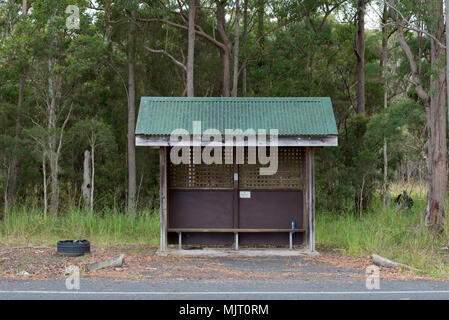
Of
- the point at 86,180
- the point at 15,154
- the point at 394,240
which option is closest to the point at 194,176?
the point at 394,240

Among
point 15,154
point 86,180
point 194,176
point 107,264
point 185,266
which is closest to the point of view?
point 107,264

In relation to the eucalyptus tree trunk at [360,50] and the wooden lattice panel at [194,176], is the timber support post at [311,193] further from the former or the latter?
the eucalyptus tree trunk at [360,50]

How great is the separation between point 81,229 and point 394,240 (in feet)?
26.4

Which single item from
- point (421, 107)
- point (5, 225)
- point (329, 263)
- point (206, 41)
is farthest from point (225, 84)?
point (329, 263)

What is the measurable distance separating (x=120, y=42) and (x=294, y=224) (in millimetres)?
14744

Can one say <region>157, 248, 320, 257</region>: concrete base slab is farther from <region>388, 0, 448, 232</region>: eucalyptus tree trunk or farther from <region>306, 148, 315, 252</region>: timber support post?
<region>388, 0, 448, 232</region>: eucalyptus tree trunk

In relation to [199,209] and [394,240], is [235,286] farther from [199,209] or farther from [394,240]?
[394,240]

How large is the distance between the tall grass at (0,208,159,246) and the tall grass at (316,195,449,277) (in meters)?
4.67

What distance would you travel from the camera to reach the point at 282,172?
44.4 feet

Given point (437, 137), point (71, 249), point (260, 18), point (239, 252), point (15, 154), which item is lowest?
point (239, 252)

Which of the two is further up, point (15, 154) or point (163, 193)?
point (15, 154)

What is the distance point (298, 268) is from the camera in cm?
1082

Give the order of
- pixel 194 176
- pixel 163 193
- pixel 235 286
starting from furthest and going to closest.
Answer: pixel 194 176 → pixel 163 193 → pixel 235 286

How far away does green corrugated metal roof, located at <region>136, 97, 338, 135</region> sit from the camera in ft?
40.3
